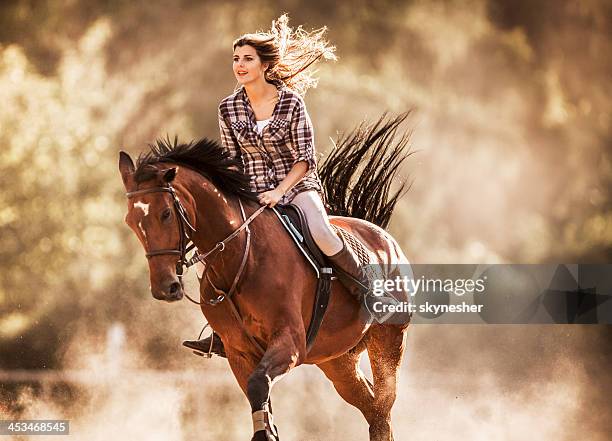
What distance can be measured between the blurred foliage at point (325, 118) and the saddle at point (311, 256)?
4749 millimetres

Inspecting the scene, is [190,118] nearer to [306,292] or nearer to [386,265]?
[386,265]

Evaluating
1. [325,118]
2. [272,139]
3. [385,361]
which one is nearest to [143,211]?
[272,139]

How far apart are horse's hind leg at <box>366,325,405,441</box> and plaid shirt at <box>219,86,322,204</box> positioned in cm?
109

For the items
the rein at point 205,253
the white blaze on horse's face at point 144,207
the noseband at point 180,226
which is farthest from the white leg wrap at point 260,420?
the white blaze on horse's face at point 144,207

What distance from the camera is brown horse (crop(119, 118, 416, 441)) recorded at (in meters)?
4.16

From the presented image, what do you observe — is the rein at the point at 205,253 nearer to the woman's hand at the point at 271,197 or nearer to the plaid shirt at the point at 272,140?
the woman's hand at the point at 271,197

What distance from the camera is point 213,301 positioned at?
15.0 feet

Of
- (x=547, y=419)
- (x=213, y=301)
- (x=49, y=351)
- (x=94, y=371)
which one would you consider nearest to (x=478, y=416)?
(x=547, y=419)

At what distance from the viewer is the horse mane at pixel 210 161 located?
14.9 ft

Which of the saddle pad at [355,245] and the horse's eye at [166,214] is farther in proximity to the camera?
the saddle pad at [355,245]

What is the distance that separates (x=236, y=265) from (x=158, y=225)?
0.55 meters

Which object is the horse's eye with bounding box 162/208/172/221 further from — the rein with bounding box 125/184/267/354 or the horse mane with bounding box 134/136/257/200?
the horse mane with bounding box 134/136/257/200

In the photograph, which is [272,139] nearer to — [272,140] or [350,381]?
[272,140]

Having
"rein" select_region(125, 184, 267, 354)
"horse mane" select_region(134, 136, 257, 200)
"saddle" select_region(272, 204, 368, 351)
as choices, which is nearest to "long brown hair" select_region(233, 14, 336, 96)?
"horse mane" select_region(134, 136, 257, 200)
